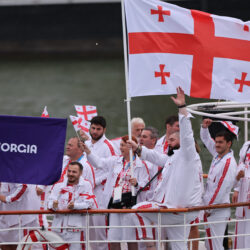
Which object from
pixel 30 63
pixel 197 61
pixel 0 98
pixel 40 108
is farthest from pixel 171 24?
pixel 30 63

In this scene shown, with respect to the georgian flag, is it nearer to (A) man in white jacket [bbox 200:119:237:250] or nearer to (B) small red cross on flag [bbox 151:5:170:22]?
(A) man in white jacket [bbox 200:119:237:250]

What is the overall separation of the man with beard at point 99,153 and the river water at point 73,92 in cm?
1112

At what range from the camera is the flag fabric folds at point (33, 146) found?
32.8 ft

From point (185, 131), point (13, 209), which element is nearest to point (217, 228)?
point (185, 131)

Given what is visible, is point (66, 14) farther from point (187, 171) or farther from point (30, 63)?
point (187, 171)

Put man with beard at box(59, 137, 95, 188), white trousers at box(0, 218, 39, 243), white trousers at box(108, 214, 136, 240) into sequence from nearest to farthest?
white trousers at box(108, 214, 136, 240), white trousers at box(0, 218, 39, 243), man with beard at box(59, 137, 95, 188)

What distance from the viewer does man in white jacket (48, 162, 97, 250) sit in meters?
10.0

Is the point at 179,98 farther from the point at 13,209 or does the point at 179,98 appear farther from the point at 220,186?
the point at 13,209

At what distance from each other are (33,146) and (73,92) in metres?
28.2

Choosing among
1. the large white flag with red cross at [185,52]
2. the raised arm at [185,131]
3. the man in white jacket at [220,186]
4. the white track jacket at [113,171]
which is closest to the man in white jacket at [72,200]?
the white track jacket at [113,171]

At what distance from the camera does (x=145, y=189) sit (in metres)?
10.6

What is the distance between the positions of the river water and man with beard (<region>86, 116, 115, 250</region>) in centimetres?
1112

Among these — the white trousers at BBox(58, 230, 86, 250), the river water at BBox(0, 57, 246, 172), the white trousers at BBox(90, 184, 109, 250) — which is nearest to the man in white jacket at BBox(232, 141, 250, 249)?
the white trousers at BBox(90, 184, 109, 250)

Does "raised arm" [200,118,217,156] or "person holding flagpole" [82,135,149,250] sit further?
"raised arm" [200,118,217,156]
